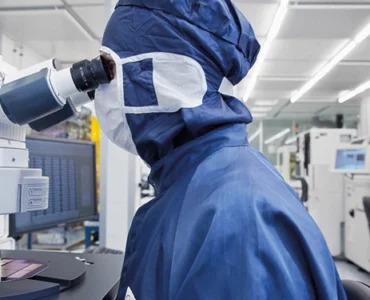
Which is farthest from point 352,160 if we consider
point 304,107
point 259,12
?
point 304,107

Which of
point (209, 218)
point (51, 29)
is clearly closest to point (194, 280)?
point (209, 218)

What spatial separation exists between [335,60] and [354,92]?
8.01 ft

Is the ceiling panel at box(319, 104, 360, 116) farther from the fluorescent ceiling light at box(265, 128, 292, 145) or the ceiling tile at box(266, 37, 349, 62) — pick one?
the ceiling tile at box(266, 37, 349, 62)

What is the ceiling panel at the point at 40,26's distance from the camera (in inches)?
154

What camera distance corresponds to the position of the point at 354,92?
292 inches

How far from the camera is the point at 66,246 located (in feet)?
6.15

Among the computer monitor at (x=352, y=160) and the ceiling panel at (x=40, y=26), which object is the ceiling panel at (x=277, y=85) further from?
the ceiling panel at (x=40, y=26)

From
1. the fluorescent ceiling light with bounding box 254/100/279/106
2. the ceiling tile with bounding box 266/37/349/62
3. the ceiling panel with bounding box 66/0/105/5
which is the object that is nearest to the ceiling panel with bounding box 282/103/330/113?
the fluorescent ceiling light with bounding box 254/100/279/106

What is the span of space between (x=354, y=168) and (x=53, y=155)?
3754mm

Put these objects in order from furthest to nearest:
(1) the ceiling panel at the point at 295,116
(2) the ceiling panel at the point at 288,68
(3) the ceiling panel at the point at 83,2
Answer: (1) the ceiling panel at the point at 295,116 < (2) the ceiling panel at the point at 288,68 < (3) the ceiling panel at the point at 83,2

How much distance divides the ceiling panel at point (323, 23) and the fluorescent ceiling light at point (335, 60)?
0.31 feet

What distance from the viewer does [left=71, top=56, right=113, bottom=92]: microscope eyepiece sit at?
713 mm

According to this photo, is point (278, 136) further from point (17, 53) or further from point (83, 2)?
point (83, 2)

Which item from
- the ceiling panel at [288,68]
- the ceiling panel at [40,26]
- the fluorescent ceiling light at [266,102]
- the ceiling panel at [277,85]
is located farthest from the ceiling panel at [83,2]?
the fluorescent ceiling light at [266,102]
